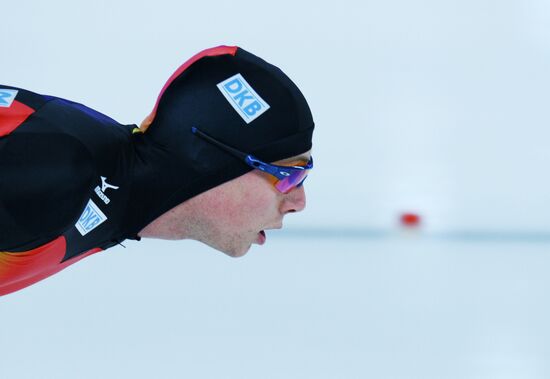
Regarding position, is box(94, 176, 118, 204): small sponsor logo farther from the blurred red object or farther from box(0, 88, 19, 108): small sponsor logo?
the blurred red object

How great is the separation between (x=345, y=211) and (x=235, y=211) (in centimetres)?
126

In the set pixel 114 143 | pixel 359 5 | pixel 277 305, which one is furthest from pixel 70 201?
pixel 359 5

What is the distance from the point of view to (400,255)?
124 inches

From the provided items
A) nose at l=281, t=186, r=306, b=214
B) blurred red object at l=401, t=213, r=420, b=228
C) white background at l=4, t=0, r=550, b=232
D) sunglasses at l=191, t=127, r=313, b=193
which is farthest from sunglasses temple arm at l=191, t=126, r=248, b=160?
blurred red object at l=401, t=213, r=420, b=228

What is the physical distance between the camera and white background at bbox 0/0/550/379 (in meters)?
2.68

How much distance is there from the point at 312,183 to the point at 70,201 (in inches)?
62.2

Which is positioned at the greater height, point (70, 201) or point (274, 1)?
point (274, 1)

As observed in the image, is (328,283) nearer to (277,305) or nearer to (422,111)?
(277,305)

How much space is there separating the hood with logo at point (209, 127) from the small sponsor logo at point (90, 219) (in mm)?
84

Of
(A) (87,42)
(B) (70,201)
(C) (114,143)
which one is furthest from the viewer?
(A) (87,42)

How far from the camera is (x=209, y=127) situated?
1.93 metres

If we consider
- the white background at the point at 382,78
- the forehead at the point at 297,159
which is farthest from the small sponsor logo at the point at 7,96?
the white background at the point at 382,78

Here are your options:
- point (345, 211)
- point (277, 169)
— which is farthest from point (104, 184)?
point (345, 211)

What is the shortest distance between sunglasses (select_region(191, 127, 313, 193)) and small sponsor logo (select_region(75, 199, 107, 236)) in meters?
0.25
